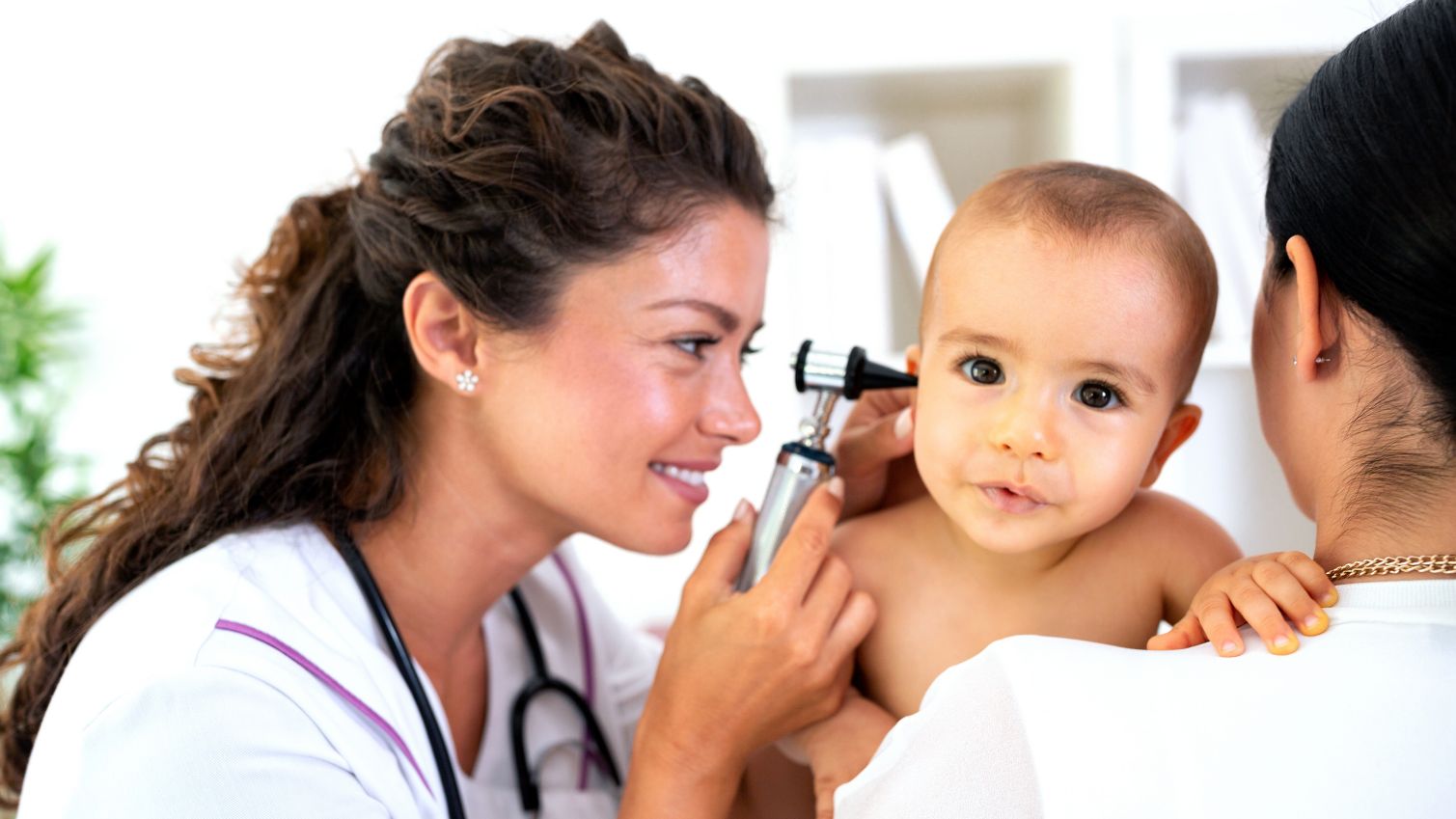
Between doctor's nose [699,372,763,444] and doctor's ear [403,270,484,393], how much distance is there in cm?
27

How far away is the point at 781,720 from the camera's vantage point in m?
1.20

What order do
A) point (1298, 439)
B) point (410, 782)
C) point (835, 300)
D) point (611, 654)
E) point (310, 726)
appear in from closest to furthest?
point (1298, 439) → point (310, 726) → point (410, 782) → point (611, 654) → point (835, 300)

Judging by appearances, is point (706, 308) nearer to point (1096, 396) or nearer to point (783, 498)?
point (783, 498)

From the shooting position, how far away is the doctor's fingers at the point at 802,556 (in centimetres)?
121

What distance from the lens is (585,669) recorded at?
1.71m

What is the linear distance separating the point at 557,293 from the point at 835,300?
985 mm

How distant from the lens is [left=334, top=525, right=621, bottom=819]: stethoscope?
1306 millimetres

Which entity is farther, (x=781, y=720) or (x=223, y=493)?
(x=223, y=493)

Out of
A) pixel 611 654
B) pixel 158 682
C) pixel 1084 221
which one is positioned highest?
pixel 1084 221

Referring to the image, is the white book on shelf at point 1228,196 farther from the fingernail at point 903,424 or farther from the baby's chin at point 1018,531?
the baby's chin at point 1018,531

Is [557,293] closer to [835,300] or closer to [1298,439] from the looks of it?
[1298,439]

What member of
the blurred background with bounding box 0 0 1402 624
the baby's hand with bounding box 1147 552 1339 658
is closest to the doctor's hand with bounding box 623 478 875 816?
the baby's hand with bounding box 1147 552 1339 658

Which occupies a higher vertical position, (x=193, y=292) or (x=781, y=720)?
(x=193, y=292)

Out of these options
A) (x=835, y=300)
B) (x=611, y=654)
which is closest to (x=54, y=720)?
(x=611, y=654)
